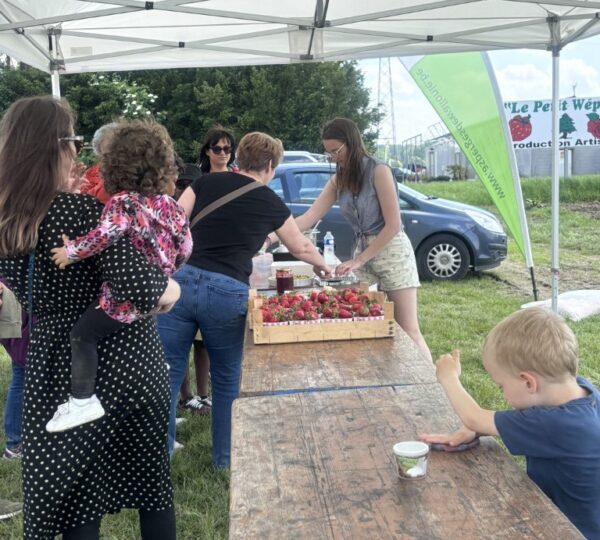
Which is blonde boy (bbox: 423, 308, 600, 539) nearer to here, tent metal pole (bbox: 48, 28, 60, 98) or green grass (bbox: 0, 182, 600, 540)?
green grass (bbox: 0, 182, 600, 540)

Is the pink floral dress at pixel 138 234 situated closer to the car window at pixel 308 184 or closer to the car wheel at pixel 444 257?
the car window at pixel 308 184

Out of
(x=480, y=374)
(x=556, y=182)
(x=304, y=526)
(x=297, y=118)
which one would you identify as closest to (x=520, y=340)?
(x=304, y=526)

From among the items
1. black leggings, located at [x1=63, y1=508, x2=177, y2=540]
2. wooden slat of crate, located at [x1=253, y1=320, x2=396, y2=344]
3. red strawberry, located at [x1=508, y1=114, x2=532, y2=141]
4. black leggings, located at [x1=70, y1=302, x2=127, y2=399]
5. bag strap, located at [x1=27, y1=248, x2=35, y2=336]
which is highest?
red strawberry, located at [x1=508, y1=114, x2=532, y2=141]

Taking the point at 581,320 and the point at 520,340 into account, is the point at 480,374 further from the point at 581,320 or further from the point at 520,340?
the point at 520,340

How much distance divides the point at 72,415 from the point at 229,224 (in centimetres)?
141

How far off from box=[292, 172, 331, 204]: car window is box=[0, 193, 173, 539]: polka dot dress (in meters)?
6.98

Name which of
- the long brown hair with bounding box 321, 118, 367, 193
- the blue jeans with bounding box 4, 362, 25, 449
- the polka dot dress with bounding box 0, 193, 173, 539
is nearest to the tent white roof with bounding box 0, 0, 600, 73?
the long brown hair with bounding box 321, 118, 367, 193

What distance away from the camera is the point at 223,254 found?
3215 mm

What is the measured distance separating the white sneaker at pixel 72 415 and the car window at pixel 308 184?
718 cm

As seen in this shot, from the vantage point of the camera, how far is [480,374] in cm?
513

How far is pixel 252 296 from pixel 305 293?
55 cm

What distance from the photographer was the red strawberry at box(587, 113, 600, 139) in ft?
30.2

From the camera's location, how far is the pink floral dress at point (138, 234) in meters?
1.89

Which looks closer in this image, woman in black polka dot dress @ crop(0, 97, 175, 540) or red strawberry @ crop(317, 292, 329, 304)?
woman in black polka dot dress @ crop(0, 97, 175, 540)
